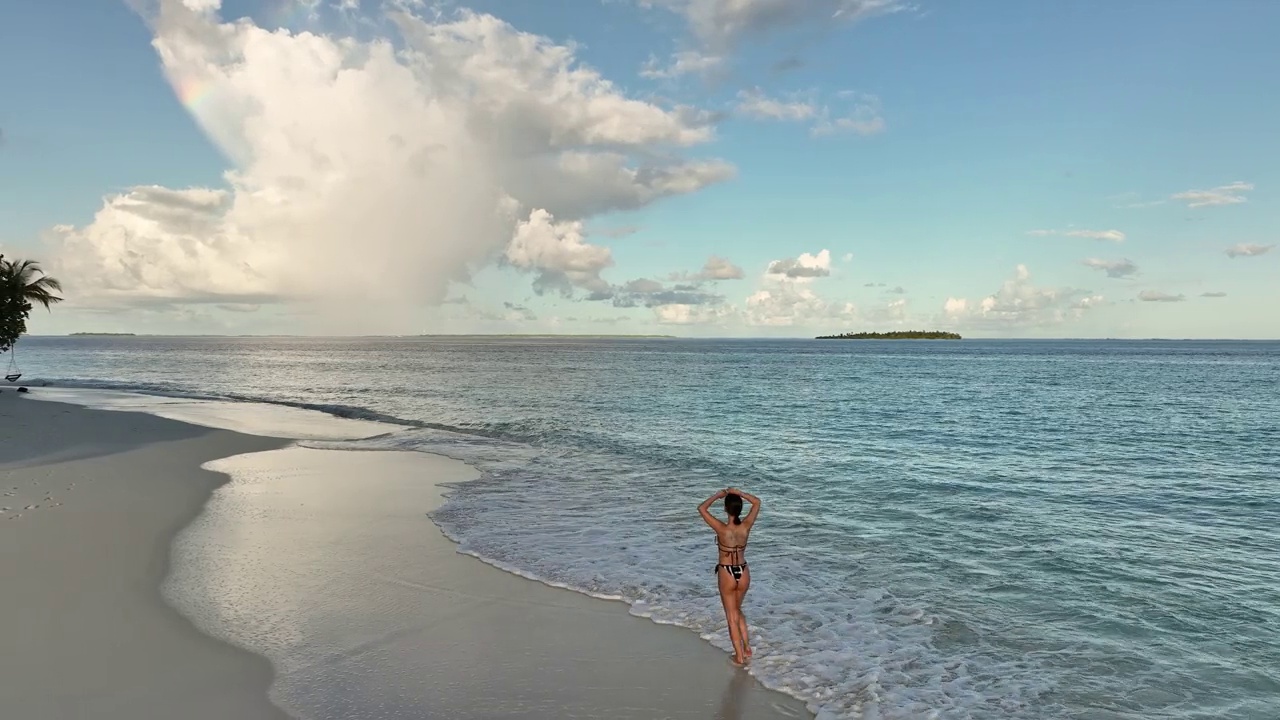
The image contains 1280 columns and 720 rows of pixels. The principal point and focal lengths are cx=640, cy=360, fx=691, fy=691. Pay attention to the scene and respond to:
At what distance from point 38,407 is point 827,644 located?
147ft

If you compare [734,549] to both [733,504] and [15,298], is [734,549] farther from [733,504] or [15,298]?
[15,298]

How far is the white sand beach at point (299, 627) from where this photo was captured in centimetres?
793

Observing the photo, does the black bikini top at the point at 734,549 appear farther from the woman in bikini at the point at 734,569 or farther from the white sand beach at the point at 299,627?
the white sand beach at the point at 299,627

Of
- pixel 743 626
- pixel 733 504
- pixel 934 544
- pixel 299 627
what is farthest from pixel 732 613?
pixel 934 544

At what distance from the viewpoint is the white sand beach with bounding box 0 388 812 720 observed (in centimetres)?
793

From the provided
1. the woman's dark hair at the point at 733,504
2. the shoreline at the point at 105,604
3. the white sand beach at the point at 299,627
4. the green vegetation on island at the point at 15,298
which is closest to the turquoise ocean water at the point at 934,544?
the white sand beach at the point at 299,627

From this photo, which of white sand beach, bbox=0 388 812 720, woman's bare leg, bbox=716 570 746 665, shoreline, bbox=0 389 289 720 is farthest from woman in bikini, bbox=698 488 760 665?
shoreline, bbox=0 389 289 720

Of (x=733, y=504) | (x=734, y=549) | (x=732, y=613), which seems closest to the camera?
(x=733, y=504)

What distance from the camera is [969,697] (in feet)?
29.0

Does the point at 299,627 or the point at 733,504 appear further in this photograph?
→ the point at 299,627

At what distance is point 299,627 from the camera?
388 inches

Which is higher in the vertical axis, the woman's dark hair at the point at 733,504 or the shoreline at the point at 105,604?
the woman's dark hair at the point at 733,504

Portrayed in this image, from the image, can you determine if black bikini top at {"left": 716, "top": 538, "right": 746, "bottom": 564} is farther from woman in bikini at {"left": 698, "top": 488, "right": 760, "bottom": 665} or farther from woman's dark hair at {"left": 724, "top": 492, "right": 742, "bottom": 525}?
woman's dark hair at {"left": 724, "top": 492, "right": 742, "bottom": 525}

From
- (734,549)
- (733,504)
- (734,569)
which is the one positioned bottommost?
(734,569)
